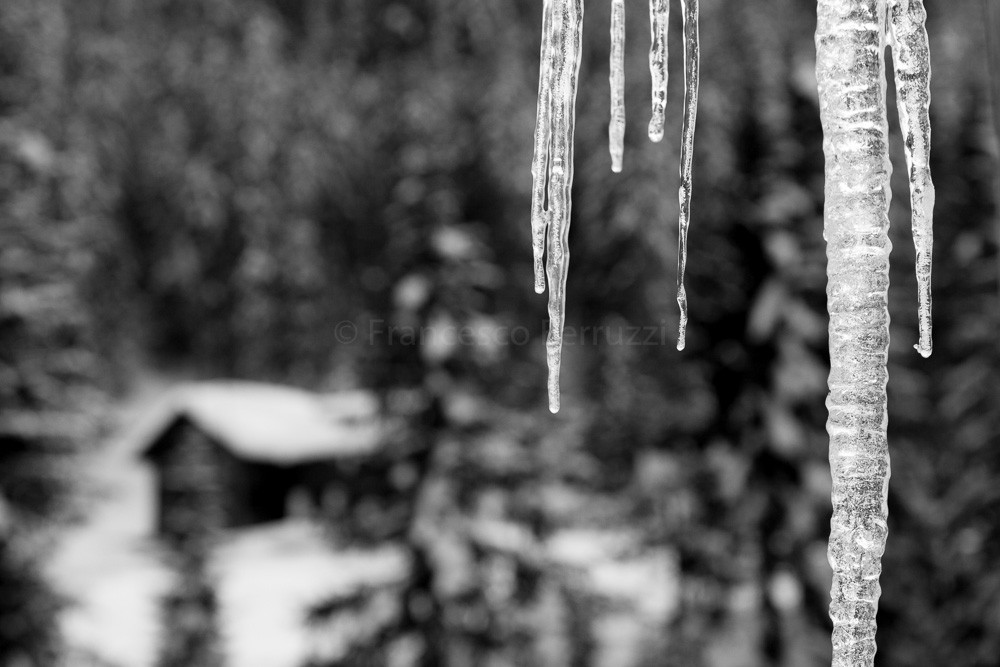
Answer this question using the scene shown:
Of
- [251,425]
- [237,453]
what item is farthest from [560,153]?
[251,425]

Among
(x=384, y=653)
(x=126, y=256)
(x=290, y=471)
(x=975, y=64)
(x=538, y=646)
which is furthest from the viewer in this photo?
(x=126, y=256)

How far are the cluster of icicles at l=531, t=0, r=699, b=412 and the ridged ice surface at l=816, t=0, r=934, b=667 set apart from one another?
319 mm

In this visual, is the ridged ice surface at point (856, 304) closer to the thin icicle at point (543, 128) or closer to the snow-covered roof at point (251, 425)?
the thin icicle at point (543, 128)

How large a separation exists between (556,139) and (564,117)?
0.05 meters

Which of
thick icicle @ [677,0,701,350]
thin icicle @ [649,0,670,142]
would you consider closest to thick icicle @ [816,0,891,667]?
thick icicle @ [677,0,701,350]

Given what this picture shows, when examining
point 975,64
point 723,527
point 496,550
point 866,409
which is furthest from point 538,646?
point 975,64

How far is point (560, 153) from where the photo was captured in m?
2.02

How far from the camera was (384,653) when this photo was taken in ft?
33.7

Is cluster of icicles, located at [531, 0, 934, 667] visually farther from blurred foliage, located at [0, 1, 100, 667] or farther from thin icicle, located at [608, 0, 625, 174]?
blurred foliage, located at [0, 1, 100, 667]

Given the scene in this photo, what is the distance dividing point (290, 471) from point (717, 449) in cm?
1776

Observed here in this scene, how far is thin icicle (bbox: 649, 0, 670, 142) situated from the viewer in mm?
1965

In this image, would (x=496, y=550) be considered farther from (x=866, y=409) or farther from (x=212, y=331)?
(x=212, y=331)

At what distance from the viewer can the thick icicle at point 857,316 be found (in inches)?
62.2

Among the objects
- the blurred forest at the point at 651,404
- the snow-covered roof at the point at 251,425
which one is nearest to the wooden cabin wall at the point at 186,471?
the snow-covered roof at the point at 251,425
